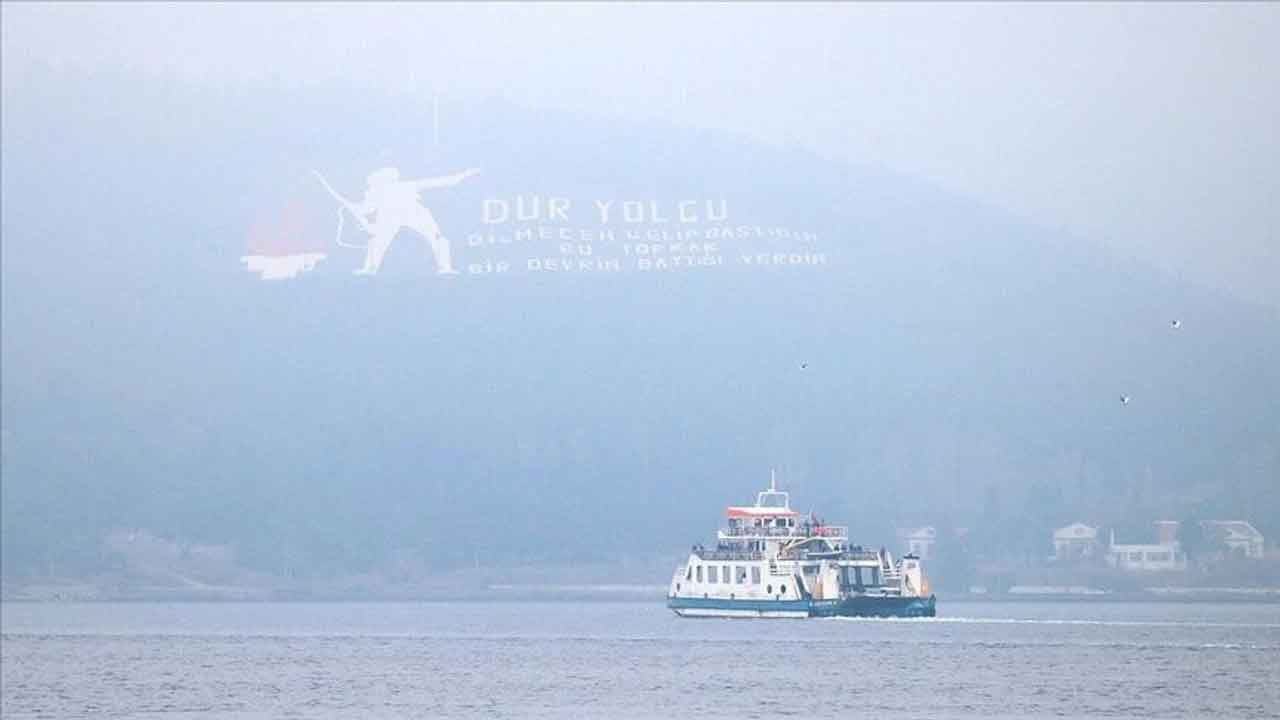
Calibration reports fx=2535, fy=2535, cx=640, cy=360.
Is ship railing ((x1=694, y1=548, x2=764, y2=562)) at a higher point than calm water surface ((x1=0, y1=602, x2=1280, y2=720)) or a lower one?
higher

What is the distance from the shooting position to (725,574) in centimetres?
11794

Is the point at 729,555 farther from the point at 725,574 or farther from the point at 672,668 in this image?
the point at 672,668

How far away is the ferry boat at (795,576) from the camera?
114 meters

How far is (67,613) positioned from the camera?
15388 cm

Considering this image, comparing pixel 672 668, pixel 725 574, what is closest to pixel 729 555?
pixel 725 574

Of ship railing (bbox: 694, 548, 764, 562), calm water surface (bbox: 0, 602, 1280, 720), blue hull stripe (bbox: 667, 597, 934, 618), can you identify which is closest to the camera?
calm water surface (bbox: 0, 602, 1280, 720)

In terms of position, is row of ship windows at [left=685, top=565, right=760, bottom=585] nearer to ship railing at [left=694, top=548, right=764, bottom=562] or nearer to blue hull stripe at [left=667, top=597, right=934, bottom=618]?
ship railing at [left=694, top=548, right=764, bottom=562]

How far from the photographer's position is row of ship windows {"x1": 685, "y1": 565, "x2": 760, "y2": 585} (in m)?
117

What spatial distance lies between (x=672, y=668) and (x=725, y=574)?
93.0 ft

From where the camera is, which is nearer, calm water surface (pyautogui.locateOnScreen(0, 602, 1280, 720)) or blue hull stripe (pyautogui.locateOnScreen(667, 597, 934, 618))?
calm water surface (pyautogui.locateOnScreen(0, 602, 1280, 720))

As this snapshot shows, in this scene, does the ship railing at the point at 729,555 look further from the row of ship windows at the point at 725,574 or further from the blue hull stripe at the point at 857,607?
the blue hull stripe at the point at 857,607

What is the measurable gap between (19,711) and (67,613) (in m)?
81.2

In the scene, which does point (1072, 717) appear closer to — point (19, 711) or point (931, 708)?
point (931, 708)

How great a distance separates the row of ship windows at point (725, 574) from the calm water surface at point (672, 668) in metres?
2.13
